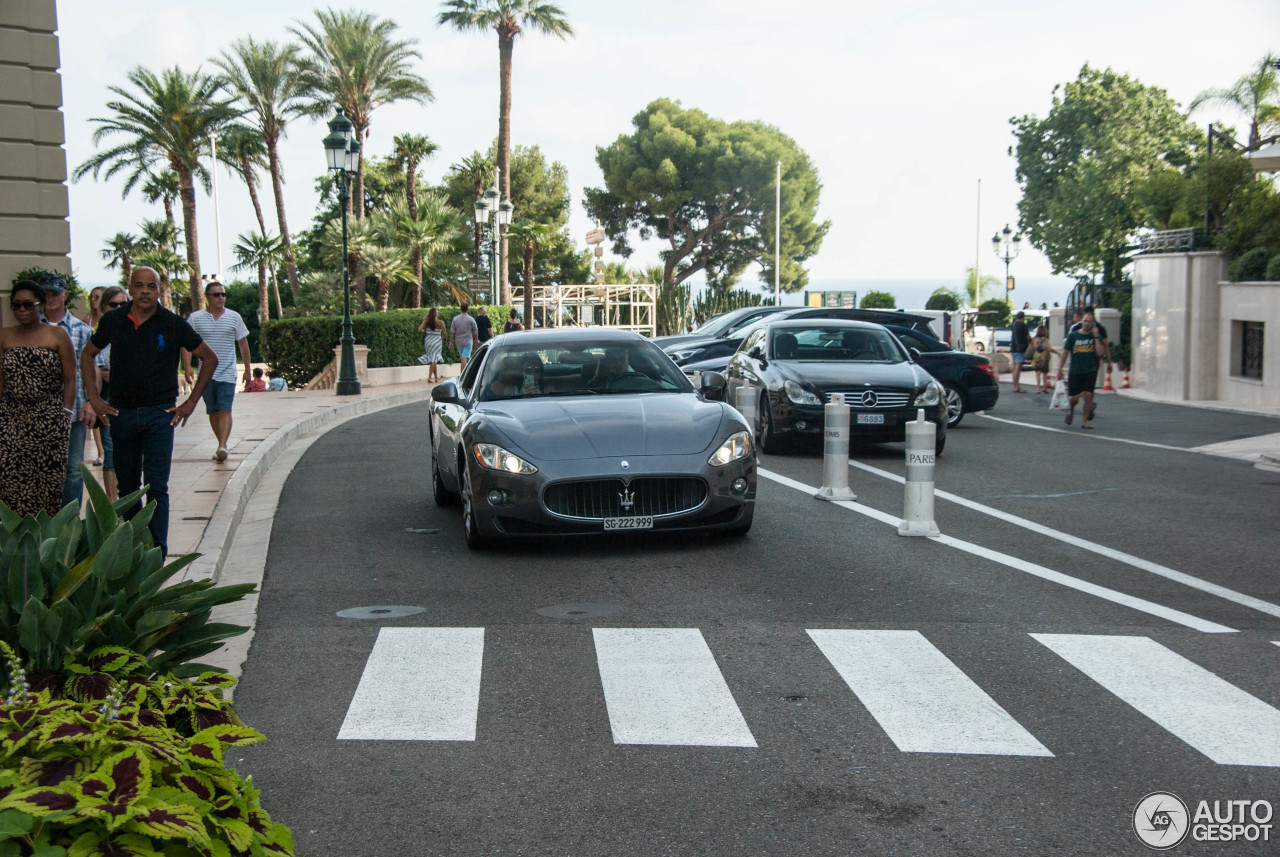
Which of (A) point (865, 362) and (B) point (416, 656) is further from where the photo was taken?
(A) point (865, 362)

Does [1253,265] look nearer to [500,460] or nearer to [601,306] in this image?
[500,460]

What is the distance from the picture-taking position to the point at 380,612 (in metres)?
7.25

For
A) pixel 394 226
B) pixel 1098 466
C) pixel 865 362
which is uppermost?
pixel 394 226

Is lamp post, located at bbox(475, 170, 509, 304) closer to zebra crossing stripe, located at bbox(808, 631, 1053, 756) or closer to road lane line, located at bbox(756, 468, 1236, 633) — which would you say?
road lane line, located at bbox(756, 468, 1236, 633)

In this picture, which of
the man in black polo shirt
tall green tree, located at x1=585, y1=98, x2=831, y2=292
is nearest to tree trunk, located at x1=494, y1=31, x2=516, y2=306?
tall green tree, located at x1=585, y1=98, x2=831, y2=292

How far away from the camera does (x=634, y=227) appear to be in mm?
70312

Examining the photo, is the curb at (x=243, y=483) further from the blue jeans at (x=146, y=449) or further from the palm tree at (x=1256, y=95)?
the palm tree at (x=1256, y=95)

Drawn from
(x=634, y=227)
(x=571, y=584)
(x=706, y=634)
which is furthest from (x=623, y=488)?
(x=634, y=227)

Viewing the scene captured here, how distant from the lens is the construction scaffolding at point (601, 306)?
50.5m

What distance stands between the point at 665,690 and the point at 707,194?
64.3 meters

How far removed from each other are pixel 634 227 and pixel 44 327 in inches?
2503

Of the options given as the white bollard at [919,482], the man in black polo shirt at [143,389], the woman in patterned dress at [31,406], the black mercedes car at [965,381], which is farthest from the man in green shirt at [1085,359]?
the woman in patterned dress at [31,406]

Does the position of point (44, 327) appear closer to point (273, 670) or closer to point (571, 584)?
point (273, 670)

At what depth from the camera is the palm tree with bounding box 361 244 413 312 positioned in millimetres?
45906
